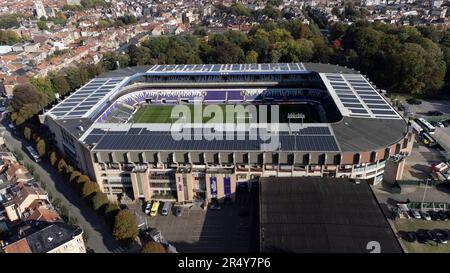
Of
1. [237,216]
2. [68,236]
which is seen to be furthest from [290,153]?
[68,236]

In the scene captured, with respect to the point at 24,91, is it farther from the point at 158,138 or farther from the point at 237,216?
the point at 237,216

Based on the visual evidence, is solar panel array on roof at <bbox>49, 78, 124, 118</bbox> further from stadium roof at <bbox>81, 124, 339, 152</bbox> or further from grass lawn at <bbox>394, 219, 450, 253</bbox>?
grass lawn at <bbox>394, 219, 450, 253</bbox>

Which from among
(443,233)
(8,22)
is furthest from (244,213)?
(8,22)

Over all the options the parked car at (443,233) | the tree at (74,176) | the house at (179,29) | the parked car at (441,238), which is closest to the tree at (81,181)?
the tree at (74,176)

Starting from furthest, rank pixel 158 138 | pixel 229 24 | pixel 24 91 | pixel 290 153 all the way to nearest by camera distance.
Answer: pixel 229 24, pixel 24 91, pixel 158 138, pixel 290 153

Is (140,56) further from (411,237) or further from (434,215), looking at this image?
(411,237)

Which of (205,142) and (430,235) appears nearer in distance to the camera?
(430,235)
